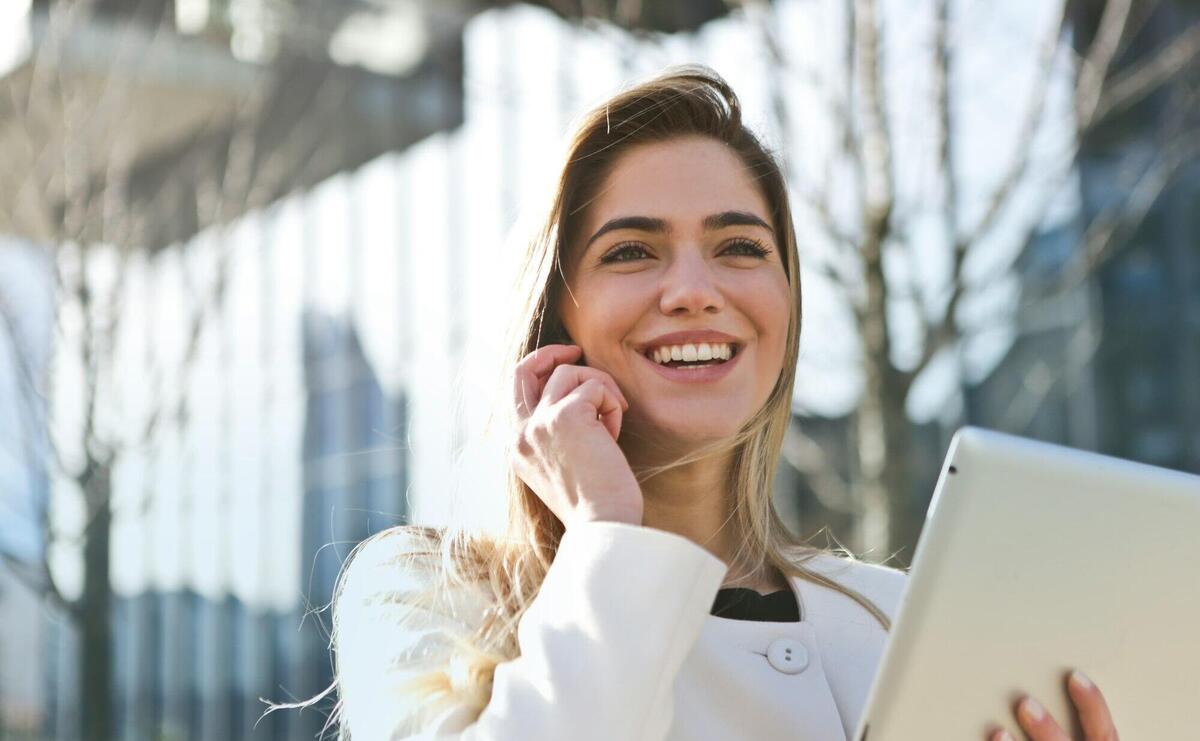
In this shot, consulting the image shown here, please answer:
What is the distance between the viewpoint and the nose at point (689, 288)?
2018 millimetres

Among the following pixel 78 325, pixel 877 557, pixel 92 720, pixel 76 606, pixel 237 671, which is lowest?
pixel 237 671

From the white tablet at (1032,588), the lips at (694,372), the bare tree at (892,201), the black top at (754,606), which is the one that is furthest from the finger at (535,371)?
the bare tree at (892,201)

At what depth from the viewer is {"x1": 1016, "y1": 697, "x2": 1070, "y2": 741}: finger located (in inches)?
56.5

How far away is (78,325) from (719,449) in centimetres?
527

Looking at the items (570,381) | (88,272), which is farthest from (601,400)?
(88,272)

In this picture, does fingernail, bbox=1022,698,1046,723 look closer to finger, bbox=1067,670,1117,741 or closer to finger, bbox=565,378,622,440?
finger, bbox=1067,670,1117,741

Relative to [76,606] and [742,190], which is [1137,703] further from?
[76,606]

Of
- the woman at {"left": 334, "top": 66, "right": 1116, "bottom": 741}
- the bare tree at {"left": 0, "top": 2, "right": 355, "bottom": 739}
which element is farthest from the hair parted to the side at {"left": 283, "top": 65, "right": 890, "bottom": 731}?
the bare tree at {"left": 0, "top": 2, "right": 355, "bottom": 739}

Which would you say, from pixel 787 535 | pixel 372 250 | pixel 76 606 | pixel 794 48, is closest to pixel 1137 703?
pixel 787 535

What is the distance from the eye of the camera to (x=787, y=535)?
2441 millimetres

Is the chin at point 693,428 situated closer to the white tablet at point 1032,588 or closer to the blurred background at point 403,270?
the blurred background at point 403,270

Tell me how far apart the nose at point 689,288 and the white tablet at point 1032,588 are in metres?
0.69

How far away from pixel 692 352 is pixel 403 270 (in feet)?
39.2

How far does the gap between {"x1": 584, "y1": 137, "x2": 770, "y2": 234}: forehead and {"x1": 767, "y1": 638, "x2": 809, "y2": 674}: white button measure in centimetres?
62
